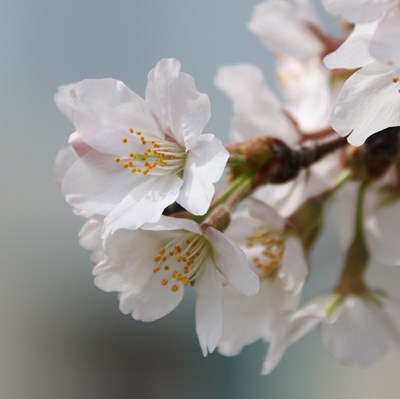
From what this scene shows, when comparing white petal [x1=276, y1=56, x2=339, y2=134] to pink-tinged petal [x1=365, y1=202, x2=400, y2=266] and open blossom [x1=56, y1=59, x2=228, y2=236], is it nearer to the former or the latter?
pink-tinged petal [x1=365, y1=202, x2=400, y2=266]

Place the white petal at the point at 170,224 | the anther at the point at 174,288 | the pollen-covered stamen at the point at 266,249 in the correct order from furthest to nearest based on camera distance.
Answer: the pollen-covered stamen at the point at 266,249
the anther at the point at 174,288
the white petal at the point at 170,224

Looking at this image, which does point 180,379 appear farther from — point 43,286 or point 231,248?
point 231,248

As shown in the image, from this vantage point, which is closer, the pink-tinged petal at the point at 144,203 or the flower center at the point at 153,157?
the pink-tinged petal at the point at 144,203

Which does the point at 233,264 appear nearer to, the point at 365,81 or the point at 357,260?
the point at 365,81

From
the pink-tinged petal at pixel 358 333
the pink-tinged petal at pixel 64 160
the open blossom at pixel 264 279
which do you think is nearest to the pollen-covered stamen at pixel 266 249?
the open blossom at pixel 264 279

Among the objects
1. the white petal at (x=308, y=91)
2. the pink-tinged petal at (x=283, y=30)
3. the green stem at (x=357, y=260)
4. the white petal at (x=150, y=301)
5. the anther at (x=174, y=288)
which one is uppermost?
the pink-tinged petal at (x=283, y=30)

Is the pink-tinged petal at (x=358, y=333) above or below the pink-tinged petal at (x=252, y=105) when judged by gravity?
below

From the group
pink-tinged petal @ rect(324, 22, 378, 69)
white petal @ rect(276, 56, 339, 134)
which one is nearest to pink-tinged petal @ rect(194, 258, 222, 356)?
pink-tinged petal @ rect(324, 22, 378, 69)

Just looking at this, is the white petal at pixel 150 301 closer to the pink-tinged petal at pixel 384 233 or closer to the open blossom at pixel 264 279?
the open blossom at pixel 264 279
